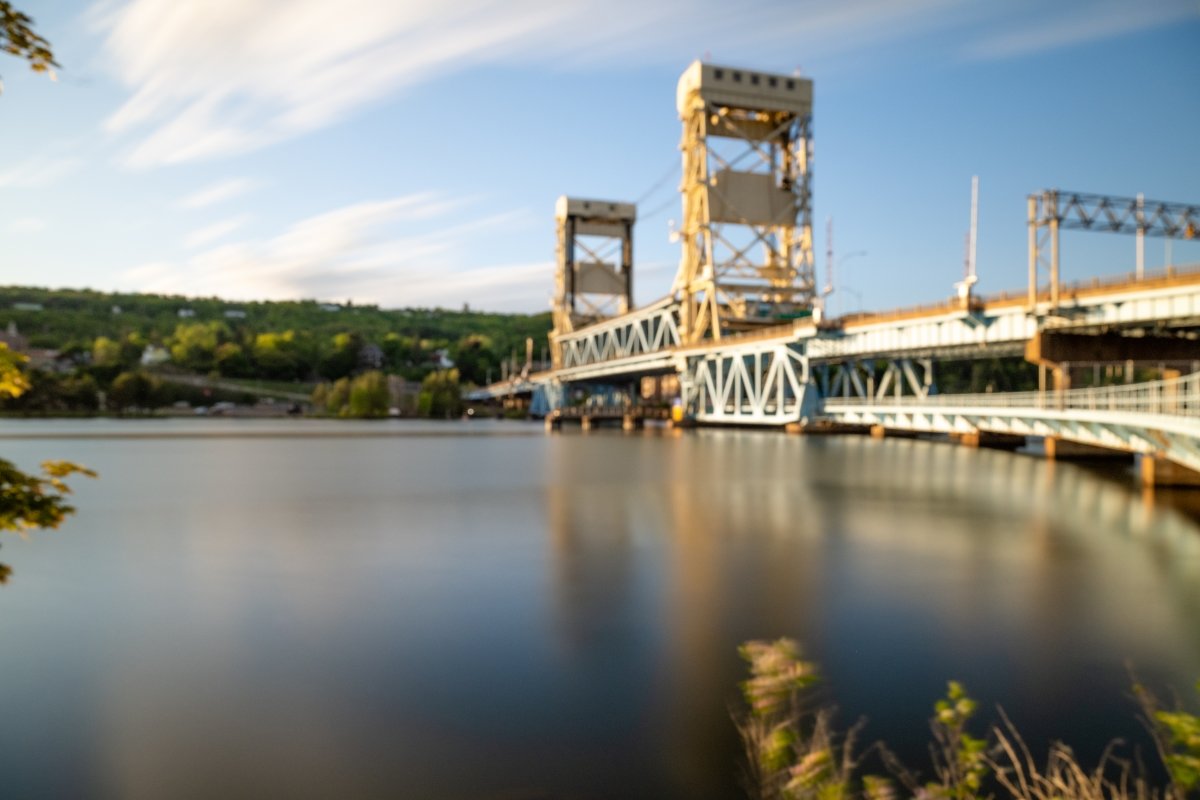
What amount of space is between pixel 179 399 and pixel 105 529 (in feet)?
450

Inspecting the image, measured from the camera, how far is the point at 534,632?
1169 cm

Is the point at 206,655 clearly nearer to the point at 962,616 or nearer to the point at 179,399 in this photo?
the point at 962,616

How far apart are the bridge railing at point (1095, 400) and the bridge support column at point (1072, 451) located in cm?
224

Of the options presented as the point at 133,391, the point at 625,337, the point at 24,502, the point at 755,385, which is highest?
the point at 625,337

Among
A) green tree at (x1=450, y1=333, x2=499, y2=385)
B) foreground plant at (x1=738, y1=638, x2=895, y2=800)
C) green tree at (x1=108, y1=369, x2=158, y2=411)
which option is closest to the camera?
foreground plant at (x1=738, y1=638, x2=895, y2=800)

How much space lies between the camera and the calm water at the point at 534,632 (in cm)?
758

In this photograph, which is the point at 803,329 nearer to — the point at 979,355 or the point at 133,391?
the point at 979,355

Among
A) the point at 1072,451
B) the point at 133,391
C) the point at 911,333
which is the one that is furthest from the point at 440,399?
the point at 1072,451

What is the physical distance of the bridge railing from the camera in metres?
25.4

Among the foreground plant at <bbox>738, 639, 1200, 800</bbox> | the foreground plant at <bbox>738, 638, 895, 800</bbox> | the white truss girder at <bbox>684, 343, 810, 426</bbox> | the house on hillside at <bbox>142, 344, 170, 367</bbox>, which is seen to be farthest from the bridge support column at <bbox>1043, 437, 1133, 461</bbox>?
the house on hillside at <bbox>142, 344, 170, 367</bbox>

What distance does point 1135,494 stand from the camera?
2850cm

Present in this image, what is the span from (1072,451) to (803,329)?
20.0m

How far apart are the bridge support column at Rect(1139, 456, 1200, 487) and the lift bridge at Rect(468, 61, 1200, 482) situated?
87cm

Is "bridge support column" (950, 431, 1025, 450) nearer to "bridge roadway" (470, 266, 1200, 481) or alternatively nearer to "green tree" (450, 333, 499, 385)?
"bridge roadway" (470, 266, 1200, 481)
